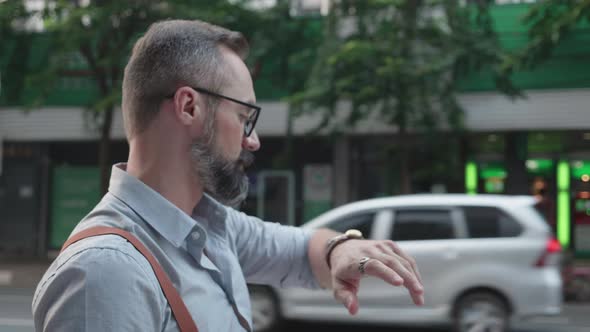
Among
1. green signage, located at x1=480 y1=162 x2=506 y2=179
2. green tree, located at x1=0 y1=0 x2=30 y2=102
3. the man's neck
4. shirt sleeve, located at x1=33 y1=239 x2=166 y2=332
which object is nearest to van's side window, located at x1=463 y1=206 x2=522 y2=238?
the man's neck

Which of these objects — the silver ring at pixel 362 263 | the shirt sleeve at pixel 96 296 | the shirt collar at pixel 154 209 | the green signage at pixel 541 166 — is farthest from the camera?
the green signage at pixel 541 166

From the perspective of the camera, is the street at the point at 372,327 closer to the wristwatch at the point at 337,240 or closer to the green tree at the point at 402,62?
the green tree at the point at 402,62

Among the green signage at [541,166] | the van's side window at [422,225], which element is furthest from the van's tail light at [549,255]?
the green signage at [541,166]

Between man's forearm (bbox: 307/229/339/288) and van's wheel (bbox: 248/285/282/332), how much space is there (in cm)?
610

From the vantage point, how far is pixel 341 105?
13641 mm

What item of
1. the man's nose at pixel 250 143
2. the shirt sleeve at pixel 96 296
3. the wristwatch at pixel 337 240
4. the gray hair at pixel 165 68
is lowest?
the wristwatch at pixel 337 240

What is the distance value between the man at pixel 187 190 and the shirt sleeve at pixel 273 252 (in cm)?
21

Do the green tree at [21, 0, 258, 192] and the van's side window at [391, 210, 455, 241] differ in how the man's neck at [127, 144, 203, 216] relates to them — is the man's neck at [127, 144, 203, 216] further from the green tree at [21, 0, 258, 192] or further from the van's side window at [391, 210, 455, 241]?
the green tree at [21, 0, 258, 192]

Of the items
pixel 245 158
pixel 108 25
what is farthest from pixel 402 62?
pixel 245 158

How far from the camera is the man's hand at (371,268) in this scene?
145cm

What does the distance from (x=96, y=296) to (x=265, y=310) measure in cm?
686

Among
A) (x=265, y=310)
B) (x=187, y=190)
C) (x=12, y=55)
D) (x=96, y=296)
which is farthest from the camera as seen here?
(x=12, y=55)

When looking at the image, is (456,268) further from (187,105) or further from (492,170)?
(492,170)

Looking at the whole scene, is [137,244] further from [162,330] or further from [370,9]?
[370,9]
